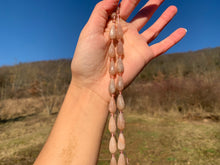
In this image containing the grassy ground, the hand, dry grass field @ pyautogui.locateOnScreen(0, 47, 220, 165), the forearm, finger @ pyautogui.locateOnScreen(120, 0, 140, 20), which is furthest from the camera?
dry grass field @ pyautogui.locateOnScreen(0, 47, 220, 165)

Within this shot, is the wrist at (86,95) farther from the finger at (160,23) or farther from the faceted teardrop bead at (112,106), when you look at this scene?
the finger at (160,23)

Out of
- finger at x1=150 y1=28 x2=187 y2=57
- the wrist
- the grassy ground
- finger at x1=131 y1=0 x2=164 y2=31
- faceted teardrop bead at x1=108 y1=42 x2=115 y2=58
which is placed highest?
finger at x1=131 y1=0 x2=164 y2=31

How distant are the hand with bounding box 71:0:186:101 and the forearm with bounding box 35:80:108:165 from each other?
0.11 meters

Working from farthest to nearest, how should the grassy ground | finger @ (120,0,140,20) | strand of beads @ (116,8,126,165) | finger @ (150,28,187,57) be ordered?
1. the grassy ground
2. finger @ (150,28,187,57)
3. finger @ (120,0,140,20)
4. strand of beads @ (116,8,126,165)

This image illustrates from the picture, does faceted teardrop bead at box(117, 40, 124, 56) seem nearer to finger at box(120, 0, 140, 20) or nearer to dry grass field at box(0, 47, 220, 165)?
finger at box(120, 0, 140, 20)

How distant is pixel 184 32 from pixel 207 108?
5824 millimetres

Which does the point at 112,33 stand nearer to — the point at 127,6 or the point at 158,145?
the point at 127,6

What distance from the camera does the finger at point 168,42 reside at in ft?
5.06

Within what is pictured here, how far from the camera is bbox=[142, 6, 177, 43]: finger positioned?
5.18ft

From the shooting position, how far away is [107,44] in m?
1.38

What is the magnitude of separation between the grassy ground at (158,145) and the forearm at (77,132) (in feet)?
7.03

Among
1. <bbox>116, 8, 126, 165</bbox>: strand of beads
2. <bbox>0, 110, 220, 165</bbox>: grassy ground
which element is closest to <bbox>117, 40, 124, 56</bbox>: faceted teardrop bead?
<bbox>116, 8, 126, 165</bbox>: strand of beads

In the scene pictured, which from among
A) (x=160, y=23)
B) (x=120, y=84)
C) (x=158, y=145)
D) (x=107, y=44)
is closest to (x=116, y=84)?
(x=120, y=84)

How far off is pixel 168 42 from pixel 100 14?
731mm
